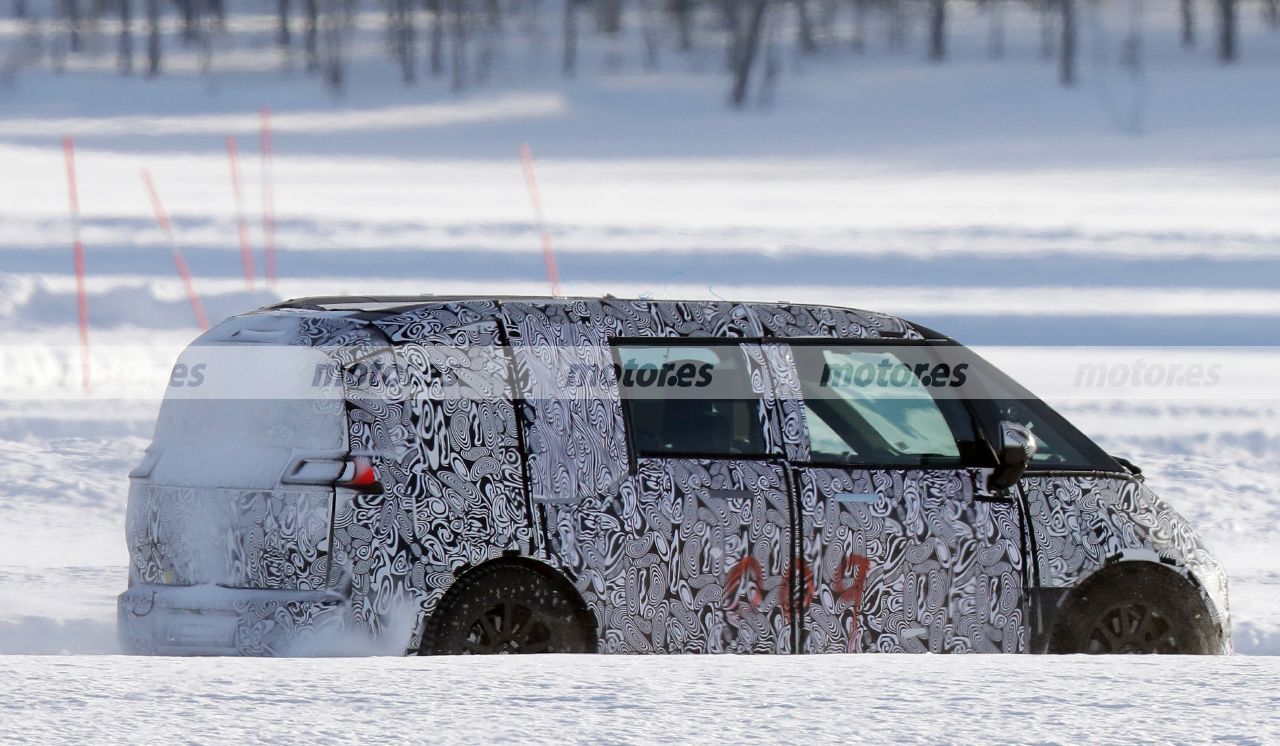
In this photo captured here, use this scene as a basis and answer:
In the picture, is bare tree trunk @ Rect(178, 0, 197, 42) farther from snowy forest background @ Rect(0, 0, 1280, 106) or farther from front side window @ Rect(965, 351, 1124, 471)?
front side window @ Rect(965, 351, 1124, 471)

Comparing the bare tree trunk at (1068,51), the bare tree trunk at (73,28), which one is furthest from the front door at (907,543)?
the bare tree trunk at (73,28)

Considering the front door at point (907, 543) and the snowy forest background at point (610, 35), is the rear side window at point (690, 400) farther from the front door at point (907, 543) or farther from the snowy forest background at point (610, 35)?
the snowy forest background at point (610, 35)

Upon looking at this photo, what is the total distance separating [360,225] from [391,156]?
1318 cm

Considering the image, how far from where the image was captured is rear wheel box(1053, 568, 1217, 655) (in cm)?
718

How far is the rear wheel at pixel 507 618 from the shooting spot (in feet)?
21.4

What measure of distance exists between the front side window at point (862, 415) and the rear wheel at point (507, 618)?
3.33 feet

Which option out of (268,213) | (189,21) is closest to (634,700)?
(268,213)

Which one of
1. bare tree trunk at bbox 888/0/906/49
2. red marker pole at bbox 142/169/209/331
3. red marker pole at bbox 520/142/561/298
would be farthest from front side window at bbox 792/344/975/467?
bare tree trunk at bbox 888/0/906/49

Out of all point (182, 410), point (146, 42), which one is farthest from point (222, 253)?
point (146, 42)

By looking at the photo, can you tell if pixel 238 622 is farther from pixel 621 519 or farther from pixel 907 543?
pixel 907 543

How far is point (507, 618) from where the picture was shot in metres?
6.63

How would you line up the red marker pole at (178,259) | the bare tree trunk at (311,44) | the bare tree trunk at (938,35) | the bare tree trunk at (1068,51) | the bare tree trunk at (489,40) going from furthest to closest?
1. the bare tree trunk at (311,44)
2. the bare tree trunk at (489,40)
3. the bare tree trunk at (938,35)
4. the bare tree trunk at (1068,51)
5. the red marker pole at (178,259)

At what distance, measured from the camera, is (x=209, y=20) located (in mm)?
65812

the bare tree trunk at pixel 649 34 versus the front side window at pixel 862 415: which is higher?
the bare tree trunk at pixel 649 34
